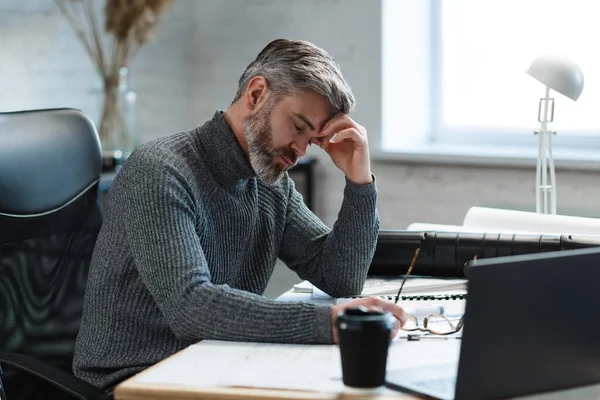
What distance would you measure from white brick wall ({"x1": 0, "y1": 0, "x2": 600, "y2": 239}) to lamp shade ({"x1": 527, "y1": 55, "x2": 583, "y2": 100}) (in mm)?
764

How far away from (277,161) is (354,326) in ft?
2.02

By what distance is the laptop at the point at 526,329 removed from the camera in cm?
105

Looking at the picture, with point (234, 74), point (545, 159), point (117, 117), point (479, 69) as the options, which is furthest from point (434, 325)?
point (234, 74)

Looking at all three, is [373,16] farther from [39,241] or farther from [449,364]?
[449,364]

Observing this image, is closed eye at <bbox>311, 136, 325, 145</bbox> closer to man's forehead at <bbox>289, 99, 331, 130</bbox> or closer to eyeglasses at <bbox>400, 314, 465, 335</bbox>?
man's forehead at <bbox>289, 99, 331, 130</bbox>

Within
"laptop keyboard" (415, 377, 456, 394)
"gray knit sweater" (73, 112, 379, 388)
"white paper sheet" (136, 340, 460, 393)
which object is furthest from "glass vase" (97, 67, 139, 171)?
"laptop keyboard" (415, 377, 456, 394)

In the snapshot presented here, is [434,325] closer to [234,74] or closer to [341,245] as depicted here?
[341,245]

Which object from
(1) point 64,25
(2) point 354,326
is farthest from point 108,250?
(1) point 64,25

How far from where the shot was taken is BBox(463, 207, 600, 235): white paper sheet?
2020mm

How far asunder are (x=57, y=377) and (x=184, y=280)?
26 centimetres

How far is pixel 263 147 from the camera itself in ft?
5.40

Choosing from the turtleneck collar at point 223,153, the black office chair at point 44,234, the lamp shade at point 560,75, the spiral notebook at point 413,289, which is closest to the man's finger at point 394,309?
the spiral notebook at point 413,289

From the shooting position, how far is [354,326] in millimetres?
1104

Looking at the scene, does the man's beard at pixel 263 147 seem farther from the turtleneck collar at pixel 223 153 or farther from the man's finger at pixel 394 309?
the man's finger at pixel 394 309
